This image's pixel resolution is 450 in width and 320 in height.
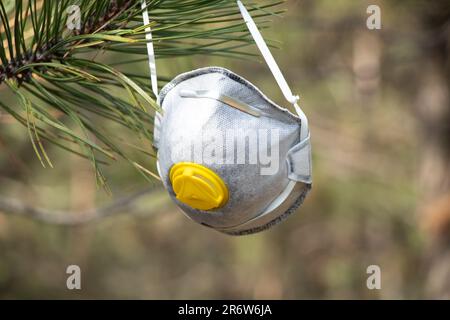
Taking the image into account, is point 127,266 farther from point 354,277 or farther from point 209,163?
point 209,163

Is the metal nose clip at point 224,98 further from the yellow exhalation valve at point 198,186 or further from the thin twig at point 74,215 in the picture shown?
the thin twig at point 74,215

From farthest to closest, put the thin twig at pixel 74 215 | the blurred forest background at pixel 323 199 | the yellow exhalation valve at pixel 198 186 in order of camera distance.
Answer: the blurred forest background at pixel 323 199 < the thin twig at pixel 74 215 < the yellow exhalation valve at pixel 198 186

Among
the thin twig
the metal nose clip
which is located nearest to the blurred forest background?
the thin twig

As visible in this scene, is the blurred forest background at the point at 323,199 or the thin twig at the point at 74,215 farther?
the blurred forest background at the point at 323,199

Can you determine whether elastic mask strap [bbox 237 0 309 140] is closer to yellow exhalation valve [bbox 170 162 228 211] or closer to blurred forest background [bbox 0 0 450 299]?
yellow exhalation valve [bbox 170 162 228 211]

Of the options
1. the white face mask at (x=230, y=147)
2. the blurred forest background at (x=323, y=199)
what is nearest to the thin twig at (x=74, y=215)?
the blurred forest background at (x=323, y=199)

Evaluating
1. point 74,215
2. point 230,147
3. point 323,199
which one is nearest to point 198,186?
point 230,147
